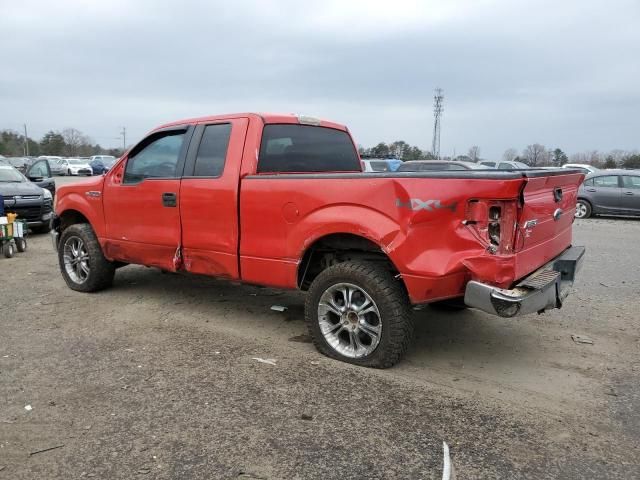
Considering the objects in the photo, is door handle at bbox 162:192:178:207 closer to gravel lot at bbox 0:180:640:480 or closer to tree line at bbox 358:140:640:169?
gravel lot at bbox 0:180:640:480

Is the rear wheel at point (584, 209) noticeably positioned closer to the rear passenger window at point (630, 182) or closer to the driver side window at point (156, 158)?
the rear passenger window at point (630, 182)

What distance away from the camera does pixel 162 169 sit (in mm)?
5418

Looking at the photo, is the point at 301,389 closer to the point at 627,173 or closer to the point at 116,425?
the point at 116,425

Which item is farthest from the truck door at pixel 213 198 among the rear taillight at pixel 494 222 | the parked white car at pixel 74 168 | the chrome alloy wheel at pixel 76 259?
the parked white car at pixel 74 168

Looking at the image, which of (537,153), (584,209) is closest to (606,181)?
(584,209)

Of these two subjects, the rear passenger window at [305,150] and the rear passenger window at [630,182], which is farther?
the rear passenger window at [630,182]

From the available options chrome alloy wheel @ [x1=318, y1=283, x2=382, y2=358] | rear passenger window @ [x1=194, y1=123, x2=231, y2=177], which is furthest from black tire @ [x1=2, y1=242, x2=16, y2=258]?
chrome alloy wheel @ [x1=318, y1=283, x2=382, y2=358]

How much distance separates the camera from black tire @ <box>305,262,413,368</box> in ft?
12.7

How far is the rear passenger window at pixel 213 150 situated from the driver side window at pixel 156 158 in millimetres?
326

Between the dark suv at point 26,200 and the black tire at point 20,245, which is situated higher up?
the dark suv at point 26,200

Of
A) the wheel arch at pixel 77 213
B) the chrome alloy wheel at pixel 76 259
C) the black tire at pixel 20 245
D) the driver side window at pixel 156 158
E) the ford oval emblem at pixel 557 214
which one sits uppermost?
the driver side window at pixel 156 158

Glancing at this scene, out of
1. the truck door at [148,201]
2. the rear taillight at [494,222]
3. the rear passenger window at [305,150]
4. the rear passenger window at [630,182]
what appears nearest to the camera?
the rear taillight at [494,222]

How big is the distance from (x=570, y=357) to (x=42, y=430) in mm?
3879

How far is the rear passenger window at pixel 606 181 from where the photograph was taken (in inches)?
642
